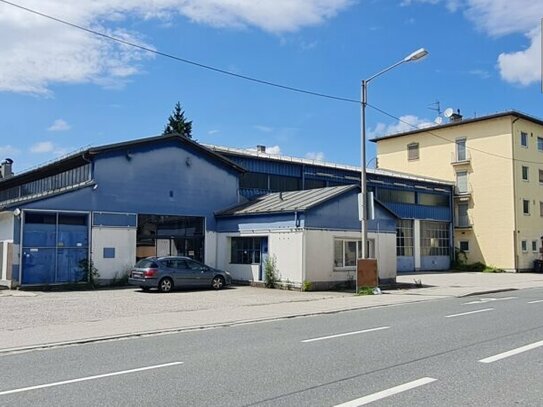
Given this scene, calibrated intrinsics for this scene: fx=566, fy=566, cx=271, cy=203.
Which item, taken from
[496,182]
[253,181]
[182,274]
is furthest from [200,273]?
[496,182]

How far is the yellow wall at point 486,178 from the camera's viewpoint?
4266cm

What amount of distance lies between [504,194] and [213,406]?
4142 cm

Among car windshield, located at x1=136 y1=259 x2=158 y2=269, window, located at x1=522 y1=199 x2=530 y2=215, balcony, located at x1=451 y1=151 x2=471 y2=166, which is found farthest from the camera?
balcony, located at x1=451 y1=151 x2=471 y2=166

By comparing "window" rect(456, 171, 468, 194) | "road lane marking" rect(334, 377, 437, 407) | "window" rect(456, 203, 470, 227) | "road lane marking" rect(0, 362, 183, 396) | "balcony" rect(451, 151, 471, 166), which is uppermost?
"balcony" rect(451, 151, 471, 166)

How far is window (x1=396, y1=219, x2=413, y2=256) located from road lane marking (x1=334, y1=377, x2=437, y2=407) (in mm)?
33598

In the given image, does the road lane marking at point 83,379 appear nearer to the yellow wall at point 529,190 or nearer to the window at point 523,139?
the yellow wall at point 529,190

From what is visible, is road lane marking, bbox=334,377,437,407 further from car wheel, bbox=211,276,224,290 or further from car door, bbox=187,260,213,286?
car wheel, bbox=211,276,224,290

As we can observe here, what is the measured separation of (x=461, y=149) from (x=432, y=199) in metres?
5.66

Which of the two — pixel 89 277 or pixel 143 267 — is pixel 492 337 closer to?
pixel 143 267

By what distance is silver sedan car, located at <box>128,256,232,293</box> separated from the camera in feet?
72.0

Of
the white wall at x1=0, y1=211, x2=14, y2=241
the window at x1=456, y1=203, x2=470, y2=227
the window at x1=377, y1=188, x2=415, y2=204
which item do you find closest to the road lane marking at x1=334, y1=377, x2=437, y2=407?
the white wall at x1=0, y1=211, x2=14, y2=241

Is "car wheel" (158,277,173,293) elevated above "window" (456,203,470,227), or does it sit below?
below

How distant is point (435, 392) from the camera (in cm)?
637

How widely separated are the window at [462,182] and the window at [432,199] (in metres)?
1.47
